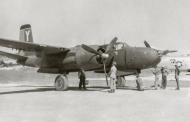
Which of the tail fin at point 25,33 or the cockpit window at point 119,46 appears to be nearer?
the cockpit window at point 119,46

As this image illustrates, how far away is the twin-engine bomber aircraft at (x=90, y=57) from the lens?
17891 millimetres

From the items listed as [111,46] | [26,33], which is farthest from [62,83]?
[26,33]

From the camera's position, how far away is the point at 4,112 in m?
10.1

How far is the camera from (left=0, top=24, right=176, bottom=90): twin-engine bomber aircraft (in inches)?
704

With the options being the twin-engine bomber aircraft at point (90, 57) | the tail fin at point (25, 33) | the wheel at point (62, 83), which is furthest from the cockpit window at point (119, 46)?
the tail fin at point (25, 33)

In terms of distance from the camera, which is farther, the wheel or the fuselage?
the wheel

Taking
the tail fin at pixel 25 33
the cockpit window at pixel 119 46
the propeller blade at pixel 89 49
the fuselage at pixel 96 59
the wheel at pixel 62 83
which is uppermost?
the tail fin at pixel 25 33

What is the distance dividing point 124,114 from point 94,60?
866 centimetres

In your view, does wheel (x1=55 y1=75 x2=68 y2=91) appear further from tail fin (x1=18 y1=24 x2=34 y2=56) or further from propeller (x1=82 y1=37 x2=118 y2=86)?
tail fin (x1=18 y1=24 x2=34 y2=56)

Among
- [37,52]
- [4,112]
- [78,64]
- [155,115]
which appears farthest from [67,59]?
[155,115]

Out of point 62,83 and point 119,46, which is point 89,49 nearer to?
point 119,46

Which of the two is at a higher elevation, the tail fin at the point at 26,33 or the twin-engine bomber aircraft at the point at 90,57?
the tail fin at the point at 26,33

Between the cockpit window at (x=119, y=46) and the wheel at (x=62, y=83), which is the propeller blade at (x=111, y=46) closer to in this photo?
the cockpit window at (x=119, y=46)

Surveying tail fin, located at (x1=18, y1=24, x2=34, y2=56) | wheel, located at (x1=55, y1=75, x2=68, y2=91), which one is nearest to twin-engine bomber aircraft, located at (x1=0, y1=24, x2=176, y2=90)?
wheel, located at (x1=55, y1=75, x2=68, y2=91)
